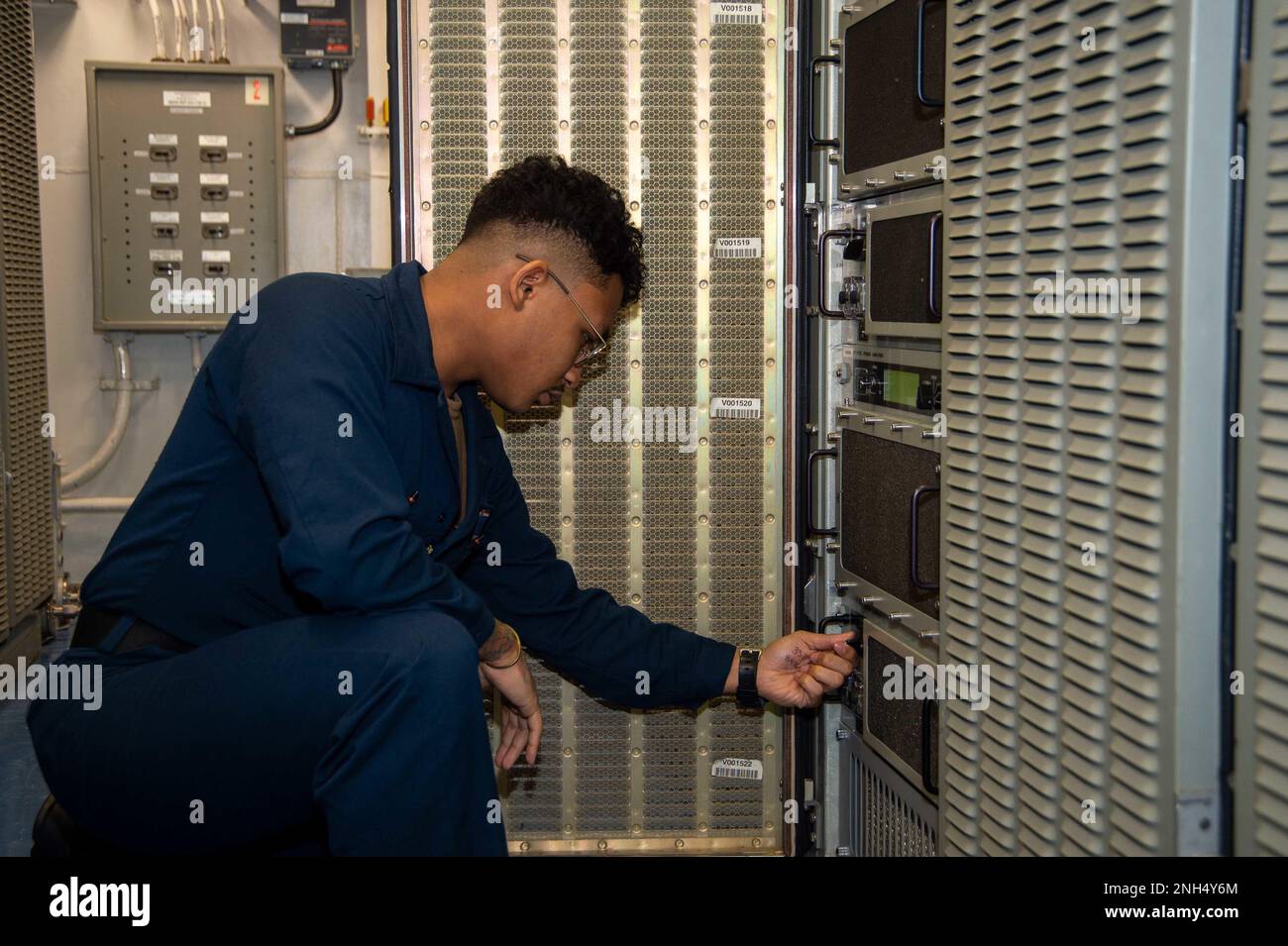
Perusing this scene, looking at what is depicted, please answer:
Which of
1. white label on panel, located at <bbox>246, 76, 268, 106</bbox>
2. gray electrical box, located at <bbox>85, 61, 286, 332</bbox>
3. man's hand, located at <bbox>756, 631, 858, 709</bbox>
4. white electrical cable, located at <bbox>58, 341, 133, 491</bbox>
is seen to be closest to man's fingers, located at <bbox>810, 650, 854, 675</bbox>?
man's hand, located at <bbox>756, 631, 858, 709</bbox>

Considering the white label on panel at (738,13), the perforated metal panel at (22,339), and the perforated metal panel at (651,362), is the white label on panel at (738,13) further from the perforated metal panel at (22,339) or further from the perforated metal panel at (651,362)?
the perforated metal panel at (22,339)

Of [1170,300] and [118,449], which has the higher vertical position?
[1170,300]

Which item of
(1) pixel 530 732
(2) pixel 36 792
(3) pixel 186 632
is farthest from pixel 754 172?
(2) pixel 36 792

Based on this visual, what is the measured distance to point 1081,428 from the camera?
1.53 m

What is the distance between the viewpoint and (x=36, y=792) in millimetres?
3361

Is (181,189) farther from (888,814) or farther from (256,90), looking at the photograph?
(888,814)

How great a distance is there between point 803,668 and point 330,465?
1.26m

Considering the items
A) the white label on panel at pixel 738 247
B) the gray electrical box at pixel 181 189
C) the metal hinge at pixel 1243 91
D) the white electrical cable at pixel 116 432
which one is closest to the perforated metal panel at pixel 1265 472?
the metal hinge at pixel 1243 91

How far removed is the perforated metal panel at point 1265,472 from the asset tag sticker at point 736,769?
1667 millimetres

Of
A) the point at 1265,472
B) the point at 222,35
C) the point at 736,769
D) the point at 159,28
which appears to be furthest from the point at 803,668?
the point at 159,28

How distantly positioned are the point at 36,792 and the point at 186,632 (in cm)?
190
